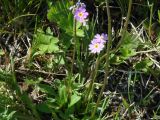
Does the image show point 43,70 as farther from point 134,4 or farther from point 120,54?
point 134,4

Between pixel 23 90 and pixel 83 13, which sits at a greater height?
pixel 83 13

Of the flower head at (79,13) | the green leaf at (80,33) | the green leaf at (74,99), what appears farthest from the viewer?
the green leaf at (80,33)

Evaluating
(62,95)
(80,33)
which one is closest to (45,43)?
(80,33)

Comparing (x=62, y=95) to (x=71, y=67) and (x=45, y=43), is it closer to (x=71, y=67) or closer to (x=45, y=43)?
(x=71, y=67)

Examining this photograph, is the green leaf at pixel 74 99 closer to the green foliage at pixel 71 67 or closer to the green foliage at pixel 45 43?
the green foliage at pixel 71 67

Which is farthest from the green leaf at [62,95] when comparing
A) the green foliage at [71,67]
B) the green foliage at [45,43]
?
the green foliage at [45,43]

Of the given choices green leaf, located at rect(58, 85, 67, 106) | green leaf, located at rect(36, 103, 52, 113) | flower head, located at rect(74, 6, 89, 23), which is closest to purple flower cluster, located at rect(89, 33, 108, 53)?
flower head, located at rect(74, 6, 89, 23)

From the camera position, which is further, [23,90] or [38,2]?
[38,2]

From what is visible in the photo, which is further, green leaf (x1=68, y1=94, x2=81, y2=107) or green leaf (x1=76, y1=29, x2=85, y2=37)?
green leaf (x1=76, y1=29, x2=85, y2=37)

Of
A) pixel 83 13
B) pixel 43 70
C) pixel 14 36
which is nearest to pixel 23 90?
pixel 43 70

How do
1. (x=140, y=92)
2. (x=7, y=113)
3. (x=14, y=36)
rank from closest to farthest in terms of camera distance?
1. (x=7, y=113)
2. (x=140, y=92)
3. (x=14, y=36)

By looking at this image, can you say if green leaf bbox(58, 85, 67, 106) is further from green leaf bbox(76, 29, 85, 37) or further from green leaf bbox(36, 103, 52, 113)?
green leaf bbox(76, 29, 85, 37)
